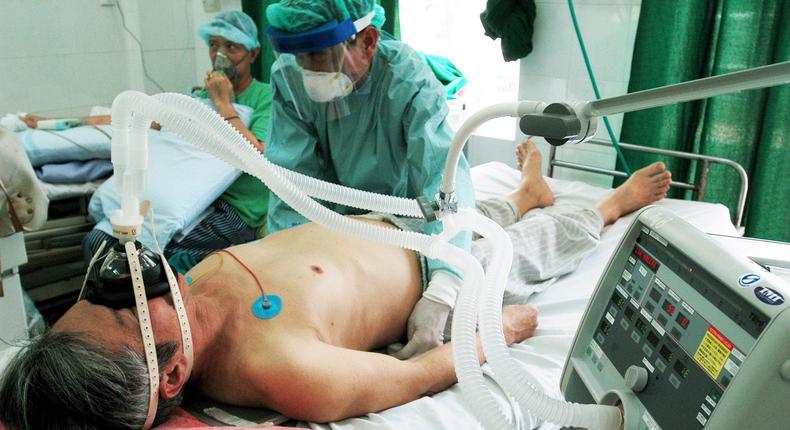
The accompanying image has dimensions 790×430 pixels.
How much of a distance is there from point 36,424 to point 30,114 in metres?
2.63

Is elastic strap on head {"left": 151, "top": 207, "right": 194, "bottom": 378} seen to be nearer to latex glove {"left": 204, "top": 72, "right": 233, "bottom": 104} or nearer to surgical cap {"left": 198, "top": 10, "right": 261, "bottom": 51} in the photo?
latex glove {"left": 204, "top": 72, "right": 233, "bottom": 104}

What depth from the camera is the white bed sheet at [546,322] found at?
1276 millimetres

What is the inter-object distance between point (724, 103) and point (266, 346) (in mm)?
2078

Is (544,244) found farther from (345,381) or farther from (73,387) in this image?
(73,387)

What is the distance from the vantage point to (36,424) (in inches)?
41.2

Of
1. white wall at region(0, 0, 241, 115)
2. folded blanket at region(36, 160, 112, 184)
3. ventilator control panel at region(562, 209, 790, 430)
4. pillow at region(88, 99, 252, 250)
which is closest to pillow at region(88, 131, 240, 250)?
pillow at region(88, 99, 252, 250)

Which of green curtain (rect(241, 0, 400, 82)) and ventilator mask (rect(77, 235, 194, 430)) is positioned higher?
green curtain (rect(241, 0, 400, 82))

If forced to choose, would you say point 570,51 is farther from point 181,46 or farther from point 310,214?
point 181,46

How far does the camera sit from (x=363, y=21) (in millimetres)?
1873

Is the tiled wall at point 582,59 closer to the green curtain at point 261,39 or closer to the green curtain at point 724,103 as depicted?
the green curtain at point 724,103

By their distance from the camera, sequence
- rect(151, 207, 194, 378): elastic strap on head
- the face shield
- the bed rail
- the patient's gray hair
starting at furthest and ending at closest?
1. the bed rail
2. the face shield
3. rect(151, 207, 194, 378): elastic strap on head
4. the patient's gray hair

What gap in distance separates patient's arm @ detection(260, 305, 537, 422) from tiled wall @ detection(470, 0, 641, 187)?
6.27ft

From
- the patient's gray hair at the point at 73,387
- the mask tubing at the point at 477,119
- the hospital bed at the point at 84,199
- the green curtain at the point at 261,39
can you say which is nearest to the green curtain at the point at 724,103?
the mask tubing at the point at 477,119

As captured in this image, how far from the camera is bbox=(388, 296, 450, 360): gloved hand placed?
157 cm
